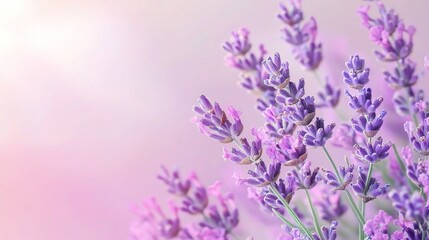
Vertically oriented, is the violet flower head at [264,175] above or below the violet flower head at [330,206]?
above

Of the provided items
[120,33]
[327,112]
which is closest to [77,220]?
[120,33]

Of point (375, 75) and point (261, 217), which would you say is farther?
point (375, 75)

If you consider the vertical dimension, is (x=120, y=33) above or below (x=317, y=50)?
above

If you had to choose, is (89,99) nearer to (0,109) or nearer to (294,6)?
(0,109)

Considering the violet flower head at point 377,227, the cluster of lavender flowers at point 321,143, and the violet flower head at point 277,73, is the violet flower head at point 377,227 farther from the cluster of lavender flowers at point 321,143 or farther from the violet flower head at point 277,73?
the violet flower head at point 277,73

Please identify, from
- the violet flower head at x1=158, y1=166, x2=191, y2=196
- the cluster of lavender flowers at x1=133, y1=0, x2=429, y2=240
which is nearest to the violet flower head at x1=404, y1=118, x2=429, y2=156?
the cluster of lavender flowers at x1=133, y1=0, x2=429, y2=240

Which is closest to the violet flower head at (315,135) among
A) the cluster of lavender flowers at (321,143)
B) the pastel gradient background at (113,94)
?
the cluster of lavender flowers at (321,143)

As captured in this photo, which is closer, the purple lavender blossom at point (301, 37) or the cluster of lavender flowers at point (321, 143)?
the cluster of lavender flowers at point (321, 143)
